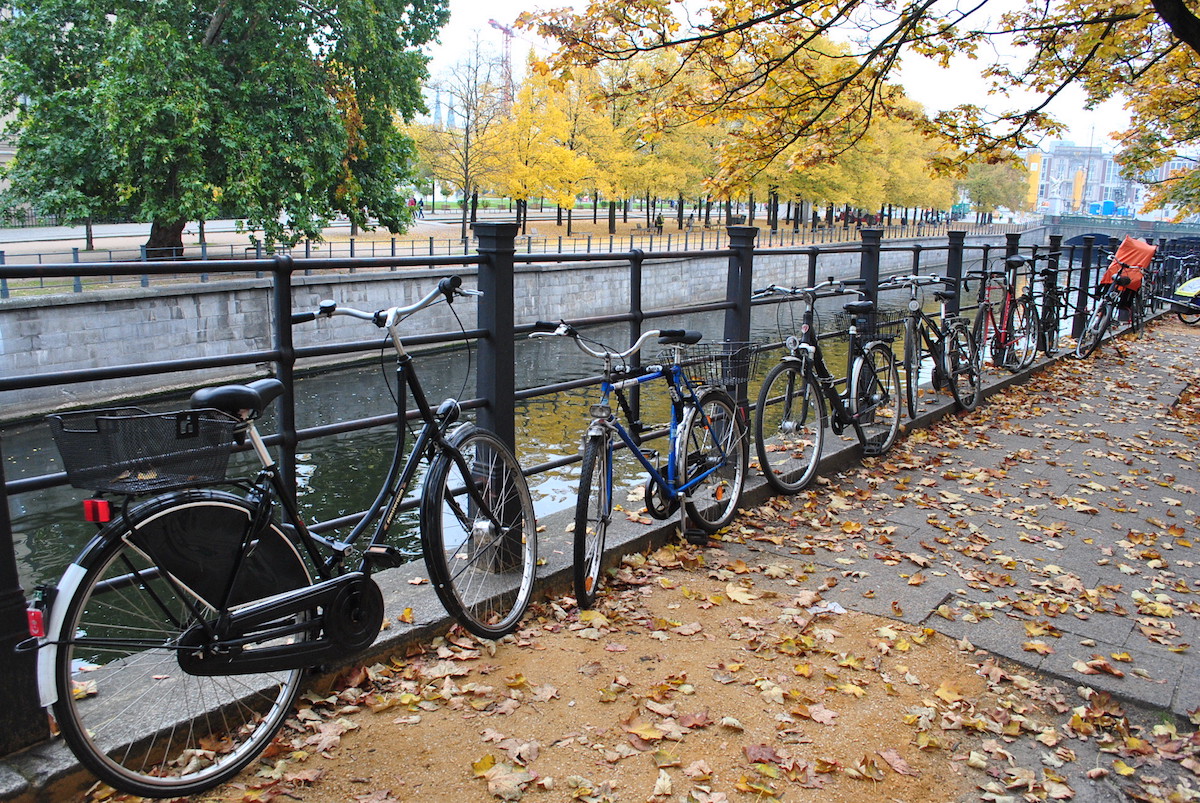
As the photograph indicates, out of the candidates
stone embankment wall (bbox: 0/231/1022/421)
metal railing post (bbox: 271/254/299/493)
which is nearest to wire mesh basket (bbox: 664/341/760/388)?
metal railing post (bbox: 271/254/299/493)

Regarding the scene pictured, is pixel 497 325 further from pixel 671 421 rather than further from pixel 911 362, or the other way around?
pixel 911 362

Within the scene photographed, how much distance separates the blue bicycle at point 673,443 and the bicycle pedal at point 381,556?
0.85 meters

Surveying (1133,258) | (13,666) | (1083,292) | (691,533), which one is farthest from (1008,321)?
(13,666)

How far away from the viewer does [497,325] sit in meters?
3.99

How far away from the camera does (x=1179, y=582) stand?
15.3 feet

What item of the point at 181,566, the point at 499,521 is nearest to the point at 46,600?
the point at 181,566

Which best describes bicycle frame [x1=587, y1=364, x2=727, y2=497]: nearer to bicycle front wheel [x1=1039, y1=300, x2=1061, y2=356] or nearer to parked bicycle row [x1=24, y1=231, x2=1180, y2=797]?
parked bicycle row [x1=24, y1=231, x2=1180, y2=797]

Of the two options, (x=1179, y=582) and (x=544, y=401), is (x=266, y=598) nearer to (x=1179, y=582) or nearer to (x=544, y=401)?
(x=1179, y=582)

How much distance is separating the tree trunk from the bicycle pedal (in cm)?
2611

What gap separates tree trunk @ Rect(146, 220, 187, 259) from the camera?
87.9 ft

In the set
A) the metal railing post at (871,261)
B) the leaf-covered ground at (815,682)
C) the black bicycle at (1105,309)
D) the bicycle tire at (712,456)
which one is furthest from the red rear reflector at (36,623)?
the black bicycle at (1105,309)

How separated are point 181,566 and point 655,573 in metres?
2.42

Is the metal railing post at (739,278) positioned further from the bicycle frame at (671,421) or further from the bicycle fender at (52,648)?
the bicycle fender at (52,648)

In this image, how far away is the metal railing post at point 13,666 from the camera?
2518 millimetres
